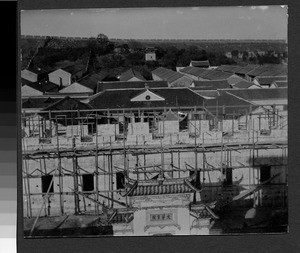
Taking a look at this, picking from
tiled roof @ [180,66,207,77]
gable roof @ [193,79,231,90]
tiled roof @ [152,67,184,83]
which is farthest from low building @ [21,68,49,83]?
gable roof @ [193,79,231,90]

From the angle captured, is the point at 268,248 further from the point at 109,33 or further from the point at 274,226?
the point at 109,33

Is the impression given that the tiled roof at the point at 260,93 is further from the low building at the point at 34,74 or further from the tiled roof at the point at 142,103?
the low building at the point at 34,74

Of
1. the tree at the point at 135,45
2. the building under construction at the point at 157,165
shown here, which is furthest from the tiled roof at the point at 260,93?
the tree at the point at 135,45

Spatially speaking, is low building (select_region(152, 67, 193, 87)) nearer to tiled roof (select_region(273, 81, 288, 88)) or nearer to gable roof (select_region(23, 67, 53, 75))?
tiled roof (select_region(273, 81, 288, 88))

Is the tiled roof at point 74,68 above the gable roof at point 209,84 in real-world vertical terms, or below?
above

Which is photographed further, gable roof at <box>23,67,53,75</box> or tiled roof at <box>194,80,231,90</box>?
tiled roof at <box>194,80,231,90</box>

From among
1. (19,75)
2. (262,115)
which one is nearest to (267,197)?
(262,115)
